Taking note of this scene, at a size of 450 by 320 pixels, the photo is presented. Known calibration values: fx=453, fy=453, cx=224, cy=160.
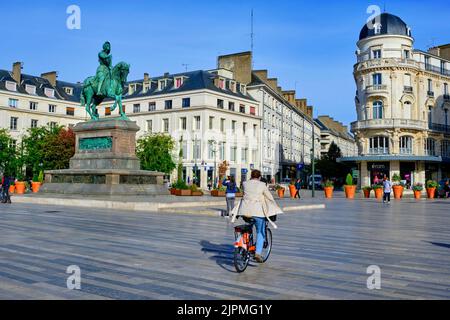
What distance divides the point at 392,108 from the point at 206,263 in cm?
5483

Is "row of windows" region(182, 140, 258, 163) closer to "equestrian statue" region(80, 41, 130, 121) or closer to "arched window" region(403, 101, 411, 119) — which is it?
"arched window" region(403, 101, 411, 119)

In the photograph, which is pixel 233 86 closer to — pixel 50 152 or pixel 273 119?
pixel 273 119

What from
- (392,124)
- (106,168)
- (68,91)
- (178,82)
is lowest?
(106,168)

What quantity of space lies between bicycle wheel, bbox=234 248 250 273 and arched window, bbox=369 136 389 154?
178 feet

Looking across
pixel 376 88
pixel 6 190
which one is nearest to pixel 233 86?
pixel 376 88

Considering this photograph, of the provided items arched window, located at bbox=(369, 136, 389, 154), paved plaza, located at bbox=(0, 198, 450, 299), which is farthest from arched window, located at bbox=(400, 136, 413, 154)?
paved plaza, located at bbox=(0, 198, 450, 299)

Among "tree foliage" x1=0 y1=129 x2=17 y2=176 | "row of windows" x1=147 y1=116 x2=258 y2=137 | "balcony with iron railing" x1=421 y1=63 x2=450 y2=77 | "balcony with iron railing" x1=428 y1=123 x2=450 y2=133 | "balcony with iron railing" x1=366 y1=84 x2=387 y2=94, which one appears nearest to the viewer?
"tree foliage" x1=0 y1=129 x2=17 y2=176

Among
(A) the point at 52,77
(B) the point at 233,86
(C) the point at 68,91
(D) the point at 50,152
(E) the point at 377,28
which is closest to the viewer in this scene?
(D) the point at 50,152

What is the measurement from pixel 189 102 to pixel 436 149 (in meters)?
34.4

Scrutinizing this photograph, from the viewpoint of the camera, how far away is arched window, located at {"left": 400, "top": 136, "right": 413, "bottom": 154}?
2268 inches

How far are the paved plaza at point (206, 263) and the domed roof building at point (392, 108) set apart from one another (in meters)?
46.1

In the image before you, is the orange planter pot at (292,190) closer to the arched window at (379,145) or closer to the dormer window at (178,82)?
the arched window at (379,145)

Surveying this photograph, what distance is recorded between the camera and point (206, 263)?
788 centimetres
